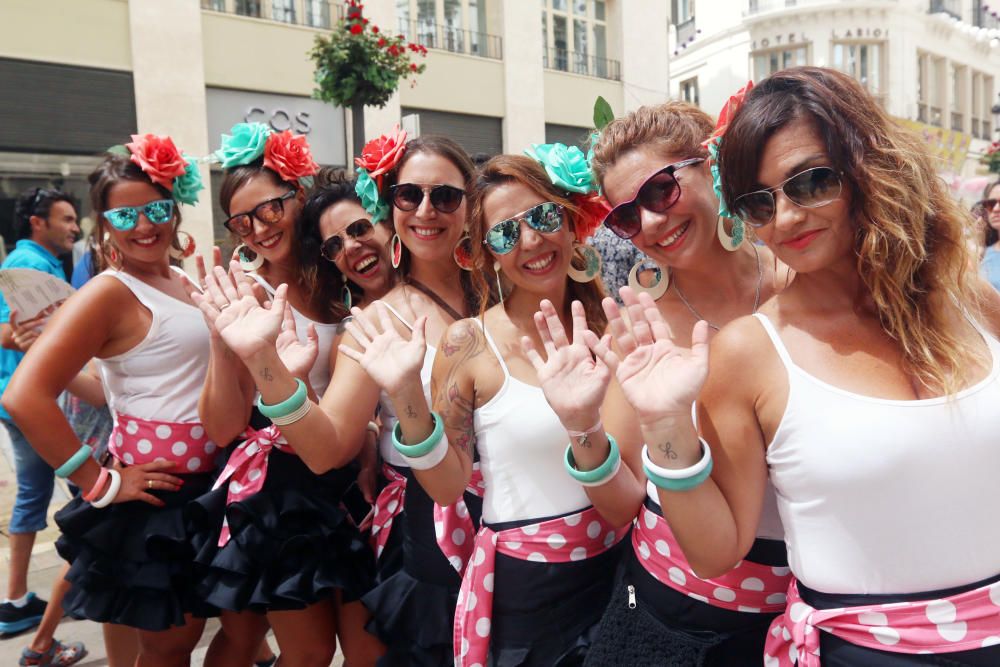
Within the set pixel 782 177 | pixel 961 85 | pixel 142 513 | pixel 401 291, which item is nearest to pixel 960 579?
pixel 782 177

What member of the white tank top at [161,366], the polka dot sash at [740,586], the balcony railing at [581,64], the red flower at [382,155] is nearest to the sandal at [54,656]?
the white tank top at [161,366]

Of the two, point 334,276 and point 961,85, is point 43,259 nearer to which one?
point 334,276

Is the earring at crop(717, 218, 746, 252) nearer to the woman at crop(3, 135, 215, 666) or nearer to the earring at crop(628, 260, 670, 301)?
the earring at crop(628, 260, 670, 301)

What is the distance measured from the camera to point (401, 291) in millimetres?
2531

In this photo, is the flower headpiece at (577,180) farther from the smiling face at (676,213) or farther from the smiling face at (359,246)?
the smiling face at (359,246)

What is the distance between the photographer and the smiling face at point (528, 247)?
2119mm

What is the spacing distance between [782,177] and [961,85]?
35394 millimetres

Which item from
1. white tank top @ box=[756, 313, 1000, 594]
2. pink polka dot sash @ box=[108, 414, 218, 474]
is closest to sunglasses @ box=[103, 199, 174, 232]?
pink polka dot sash @ box=[108, 414, 218, 474]

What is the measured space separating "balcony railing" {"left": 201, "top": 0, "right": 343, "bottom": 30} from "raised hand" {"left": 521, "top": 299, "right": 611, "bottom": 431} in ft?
39.4

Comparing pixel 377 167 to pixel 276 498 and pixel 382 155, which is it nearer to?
pixel 382 155

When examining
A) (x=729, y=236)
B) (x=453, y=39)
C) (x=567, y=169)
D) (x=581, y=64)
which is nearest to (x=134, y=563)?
(x=567, y=169)

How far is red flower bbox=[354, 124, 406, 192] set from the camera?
2.54 meters

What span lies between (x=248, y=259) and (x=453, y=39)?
42.8 feet

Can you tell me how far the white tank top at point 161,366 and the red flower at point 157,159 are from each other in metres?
0.39
